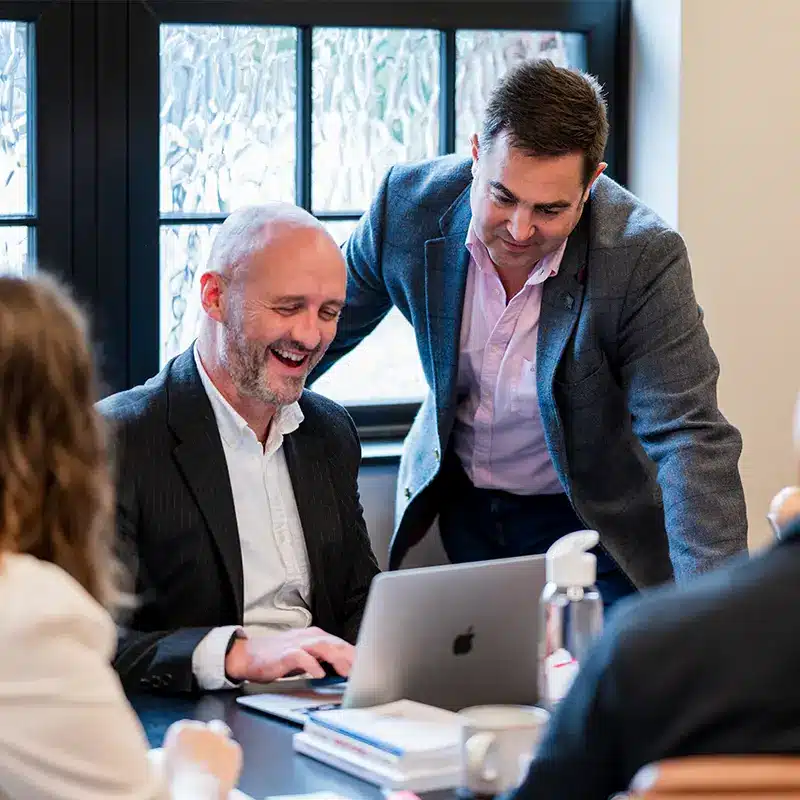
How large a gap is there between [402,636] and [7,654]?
695 millimetres

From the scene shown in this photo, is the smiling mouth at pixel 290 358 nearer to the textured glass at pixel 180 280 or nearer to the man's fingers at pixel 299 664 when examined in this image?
the man's fingers at pixel 299 664

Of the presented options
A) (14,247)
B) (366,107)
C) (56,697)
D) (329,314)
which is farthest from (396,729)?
(366,107)

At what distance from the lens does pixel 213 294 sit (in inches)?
94.7

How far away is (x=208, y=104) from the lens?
3135 millimetres

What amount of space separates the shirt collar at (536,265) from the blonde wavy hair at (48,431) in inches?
54.3

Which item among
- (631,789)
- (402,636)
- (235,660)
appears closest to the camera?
(631,789)

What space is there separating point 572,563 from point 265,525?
0.73m

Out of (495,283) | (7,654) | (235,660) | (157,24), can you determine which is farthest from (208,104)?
(7,654)

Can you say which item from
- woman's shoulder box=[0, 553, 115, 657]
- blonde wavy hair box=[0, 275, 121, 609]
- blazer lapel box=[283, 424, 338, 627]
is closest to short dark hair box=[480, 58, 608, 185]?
blazer lapel box=[283, 424, 338, 627]

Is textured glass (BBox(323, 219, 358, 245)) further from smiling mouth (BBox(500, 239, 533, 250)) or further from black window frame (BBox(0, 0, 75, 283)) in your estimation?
smiling mouth (BBox(500, 239, 533, 250))

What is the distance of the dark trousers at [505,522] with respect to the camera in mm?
2795

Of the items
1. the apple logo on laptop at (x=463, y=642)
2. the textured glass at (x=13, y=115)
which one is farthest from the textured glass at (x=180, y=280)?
the apple logo on laptop at (x=463, y=642)

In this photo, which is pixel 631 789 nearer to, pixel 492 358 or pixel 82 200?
pixel 492 358

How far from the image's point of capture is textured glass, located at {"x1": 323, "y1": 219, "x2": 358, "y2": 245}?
3.32 m
